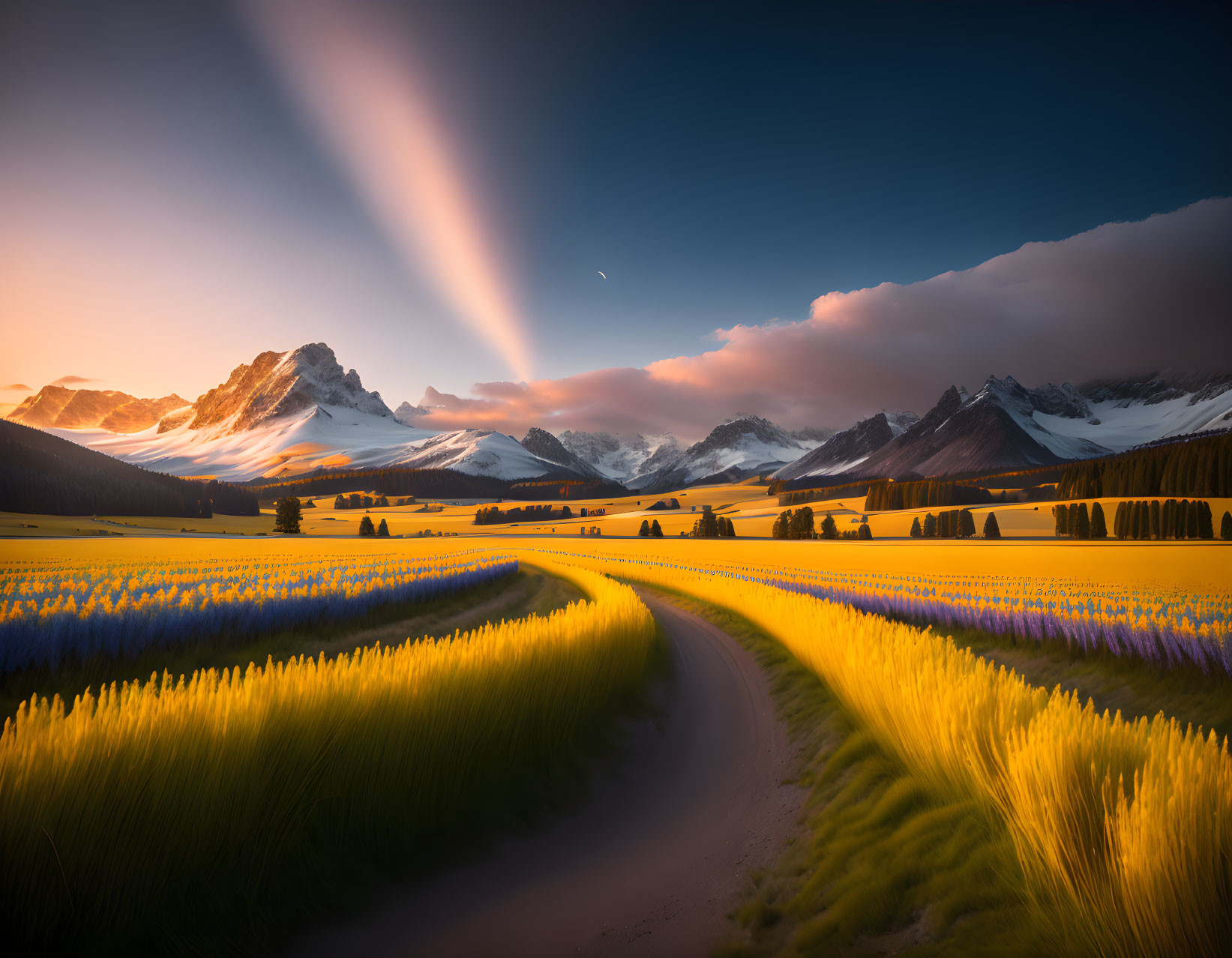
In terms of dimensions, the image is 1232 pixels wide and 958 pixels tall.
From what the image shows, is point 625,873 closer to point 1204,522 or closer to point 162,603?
point 162,603

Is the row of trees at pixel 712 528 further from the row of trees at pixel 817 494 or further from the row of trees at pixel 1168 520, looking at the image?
the row of trees at pixel 1168 520

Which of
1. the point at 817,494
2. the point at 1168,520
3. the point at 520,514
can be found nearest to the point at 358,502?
the point at 520,514

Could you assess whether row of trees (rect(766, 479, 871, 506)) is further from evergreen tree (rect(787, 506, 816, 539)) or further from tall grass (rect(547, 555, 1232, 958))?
tall grass (rect(547, 555, 1232, 958))

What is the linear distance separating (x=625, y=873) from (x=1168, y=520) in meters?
77.9

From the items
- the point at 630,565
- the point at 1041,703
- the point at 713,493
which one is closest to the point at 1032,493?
the point at 713,493

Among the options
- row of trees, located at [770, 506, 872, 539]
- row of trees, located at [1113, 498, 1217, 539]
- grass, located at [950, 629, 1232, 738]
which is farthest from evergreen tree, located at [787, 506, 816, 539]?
grass, located at [950, 629, 1232, 738]

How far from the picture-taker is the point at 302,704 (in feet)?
14.6

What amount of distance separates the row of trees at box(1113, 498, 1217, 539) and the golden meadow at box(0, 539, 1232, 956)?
231 ft

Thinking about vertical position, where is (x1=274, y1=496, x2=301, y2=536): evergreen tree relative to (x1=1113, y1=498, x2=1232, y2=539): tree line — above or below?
above

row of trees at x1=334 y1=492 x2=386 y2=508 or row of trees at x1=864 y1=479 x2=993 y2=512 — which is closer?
row of trees at x1=864 y1=479 x2=993 y2=512

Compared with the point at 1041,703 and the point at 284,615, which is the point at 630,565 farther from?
the point at 1041,703

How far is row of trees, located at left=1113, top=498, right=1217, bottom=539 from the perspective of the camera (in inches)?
2014

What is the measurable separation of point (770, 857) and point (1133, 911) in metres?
2.93

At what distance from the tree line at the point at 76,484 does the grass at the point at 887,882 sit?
86740 millimetres
